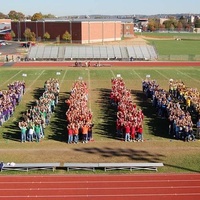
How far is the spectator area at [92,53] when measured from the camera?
5731cm

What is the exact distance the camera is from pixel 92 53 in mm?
59094

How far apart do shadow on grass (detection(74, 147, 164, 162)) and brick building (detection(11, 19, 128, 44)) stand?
217ft

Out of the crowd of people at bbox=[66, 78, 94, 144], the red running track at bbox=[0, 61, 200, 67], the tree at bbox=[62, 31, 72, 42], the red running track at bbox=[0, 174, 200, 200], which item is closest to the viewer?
the red running track at bbox=[0, 174, 200, 200]

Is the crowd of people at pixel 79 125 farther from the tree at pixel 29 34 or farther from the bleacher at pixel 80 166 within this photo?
the tree at pixel 29 34

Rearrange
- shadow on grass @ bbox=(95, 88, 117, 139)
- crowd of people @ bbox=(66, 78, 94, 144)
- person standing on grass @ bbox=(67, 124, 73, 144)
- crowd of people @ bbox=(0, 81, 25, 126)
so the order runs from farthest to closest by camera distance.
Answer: crowd of people @ bbox=(0, 81, 25, 126) → shadow on grass @ bbox=(95, 88, 117, 139) → crowd of people @ bbox=(66, 78, 94, 144) → person standing on grass @ bbox=(67, 124, 73, 144)

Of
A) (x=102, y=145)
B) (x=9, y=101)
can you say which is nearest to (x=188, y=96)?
(x=102, y=145)

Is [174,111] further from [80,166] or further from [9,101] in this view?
[9,101]

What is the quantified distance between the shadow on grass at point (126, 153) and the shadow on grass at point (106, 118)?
218 cm

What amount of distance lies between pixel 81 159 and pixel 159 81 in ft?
73.5

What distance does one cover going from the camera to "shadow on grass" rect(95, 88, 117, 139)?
20359 millimetres

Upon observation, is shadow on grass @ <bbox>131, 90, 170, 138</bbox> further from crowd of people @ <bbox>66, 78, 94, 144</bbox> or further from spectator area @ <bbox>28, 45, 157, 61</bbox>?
spectator area @ <bbox>28, 45, 157, 61</bbox>

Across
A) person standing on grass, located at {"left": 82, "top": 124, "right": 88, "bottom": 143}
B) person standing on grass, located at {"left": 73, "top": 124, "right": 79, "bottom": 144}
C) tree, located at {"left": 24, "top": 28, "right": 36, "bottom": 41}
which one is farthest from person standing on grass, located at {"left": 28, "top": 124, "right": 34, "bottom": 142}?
tree, located at {"left": 24, "top": 28, "right": 36, "bottom": 41}

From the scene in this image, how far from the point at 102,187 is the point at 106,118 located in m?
9.64

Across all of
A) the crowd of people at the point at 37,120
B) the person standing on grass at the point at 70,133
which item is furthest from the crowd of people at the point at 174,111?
the crowd of people at the point at 37,120
